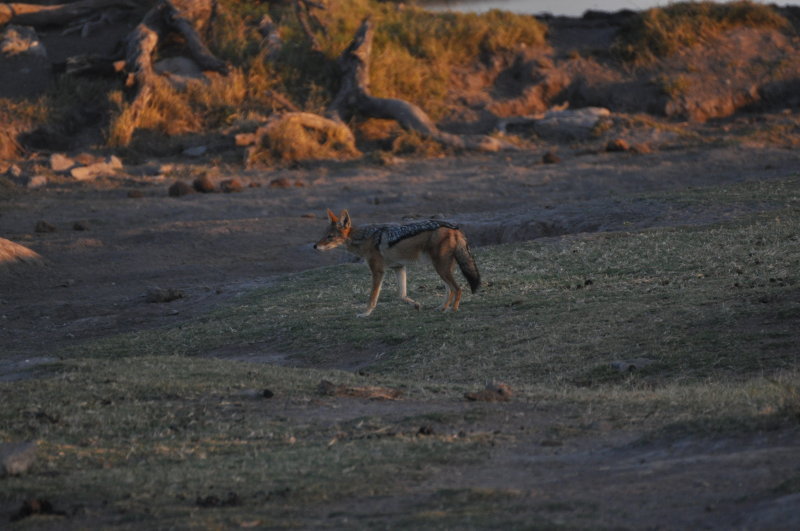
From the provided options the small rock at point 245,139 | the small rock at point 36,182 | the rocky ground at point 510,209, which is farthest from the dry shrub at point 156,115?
the small rock at point 36,182

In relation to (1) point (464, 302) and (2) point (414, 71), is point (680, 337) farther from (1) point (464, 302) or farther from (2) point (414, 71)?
(2) point (414, 71)

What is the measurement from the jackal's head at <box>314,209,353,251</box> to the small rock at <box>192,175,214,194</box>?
11057 mm

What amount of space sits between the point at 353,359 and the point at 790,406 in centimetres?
559

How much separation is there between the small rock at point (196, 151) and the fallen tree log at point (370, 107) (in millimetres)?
3798

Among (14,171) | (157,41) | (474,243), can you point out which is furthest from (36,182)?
(474,243)

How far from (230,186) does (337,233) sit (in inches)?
440

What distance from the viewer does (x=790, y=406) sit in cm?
588

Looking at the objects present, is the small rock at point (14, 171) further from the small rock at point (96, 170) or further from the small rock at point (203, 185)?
the small rock at point (203, 185)

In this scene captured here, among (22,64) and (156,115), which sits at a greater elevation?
(22,64)

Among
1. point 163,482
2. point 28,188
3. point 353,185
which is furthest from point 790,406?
point 28,188

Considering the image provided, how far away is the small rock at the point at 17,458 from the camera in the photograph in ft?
19.2

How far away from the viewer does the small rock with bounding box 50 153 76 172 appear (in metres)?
24.8

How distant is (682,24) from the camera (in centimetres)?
3484

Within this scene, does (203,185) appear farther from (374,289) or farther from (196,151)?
(374,289)
